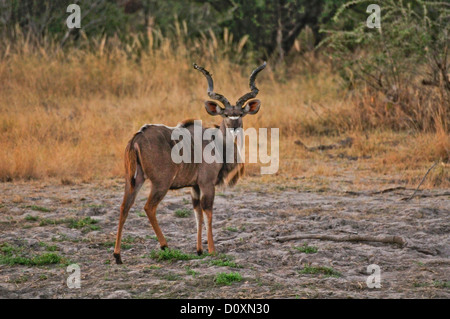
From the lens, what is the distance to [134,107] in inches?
456

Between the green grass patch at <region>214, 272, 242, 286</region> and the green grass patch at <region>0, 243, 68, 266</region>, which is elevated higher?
the green grass patch at <region>0, 243, 68, 266</region>

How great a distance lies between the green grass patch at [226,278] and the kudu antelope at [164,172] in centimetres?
79

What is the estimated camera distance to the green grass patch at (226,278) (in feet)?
15.5

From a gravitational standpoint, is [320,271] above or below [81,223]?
below

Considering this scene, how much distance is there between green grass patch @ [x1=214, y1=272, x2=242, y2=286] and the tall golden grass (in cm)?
397

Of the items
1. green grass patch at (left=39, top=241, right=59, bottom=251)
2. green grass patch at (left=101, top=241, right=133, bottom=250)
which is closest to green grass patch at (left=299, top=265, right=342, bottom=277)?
green grass patch at (left=101, top=241, right=133, bottom=250)

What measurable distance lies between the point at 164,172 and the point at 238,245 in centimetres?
92

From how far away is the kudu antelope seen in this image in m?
5.34

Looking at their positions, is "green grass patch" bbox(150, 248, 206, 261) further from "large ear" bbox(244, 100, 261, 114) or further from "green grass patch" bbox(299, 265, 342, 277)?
"large ear" bbox(244, 100, 261, 114)

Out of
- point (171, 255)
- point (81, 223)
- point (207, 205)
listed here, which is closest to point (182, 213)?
point (81, 223)

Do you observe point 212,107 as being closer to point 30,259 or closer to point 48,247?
point 48,247

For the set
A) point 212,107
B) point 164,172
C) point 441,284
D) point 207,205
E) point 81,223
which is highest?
point 212,107

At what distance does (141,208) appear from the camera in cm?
724

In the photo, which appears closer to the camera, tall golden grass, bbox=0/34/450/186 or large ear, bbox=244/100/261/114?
large ear, bbox=244/100/261/114
